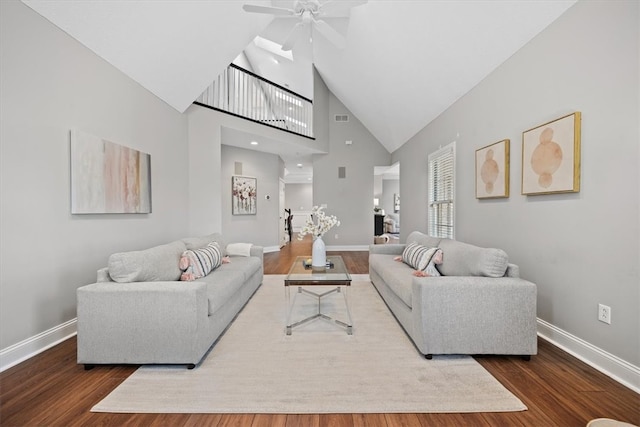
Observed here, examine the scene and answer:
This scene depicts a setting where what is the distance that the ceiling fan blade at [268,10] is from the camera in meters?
3.02

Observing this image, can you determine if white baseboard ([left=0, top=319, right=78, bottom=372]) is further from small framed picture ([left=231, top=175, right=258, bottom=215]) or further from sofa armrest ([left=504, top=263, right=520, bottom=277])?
small framed picture ([left=231, top=175, right=258, bottom=215])

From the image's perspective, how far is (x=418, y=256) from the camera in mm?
3133

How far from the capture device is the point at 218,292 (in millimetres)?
2338

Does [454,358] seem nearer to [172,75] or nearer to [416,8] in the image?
[416,8]

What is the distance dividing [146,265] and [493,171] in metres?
3.60

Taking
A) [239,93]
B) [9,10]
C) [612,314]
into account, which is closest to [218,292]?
[9,10]

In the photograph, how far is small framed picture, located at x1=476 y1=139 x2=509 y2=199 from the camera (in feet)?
9.42

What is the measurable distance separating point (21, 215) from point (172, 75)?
2.46 m

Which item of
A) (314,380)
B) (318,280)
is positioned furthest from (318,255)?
(314,380)

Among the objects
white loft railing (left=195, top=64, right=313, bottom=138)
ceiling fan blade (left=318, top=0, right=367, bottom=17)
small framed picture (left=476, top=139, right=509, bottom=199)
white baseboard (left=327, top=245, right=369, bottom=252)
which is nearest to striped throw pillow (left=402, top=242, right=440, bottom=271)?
small framed picture (left=476, top=139, right=509, bottom=199)

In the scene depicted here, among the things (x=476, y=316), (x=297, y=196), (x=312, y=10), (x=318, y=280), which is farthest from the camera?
(x=297, y=196)

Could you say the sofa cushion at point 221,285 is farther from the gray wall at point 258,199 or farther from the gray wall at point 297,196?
the gray wall at point 297,196

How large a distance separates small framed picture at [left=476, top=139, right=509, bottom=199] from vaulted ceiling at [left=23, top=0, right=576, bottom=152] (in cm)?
91

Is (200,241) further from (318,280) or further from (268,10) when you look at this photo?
(268,10)
